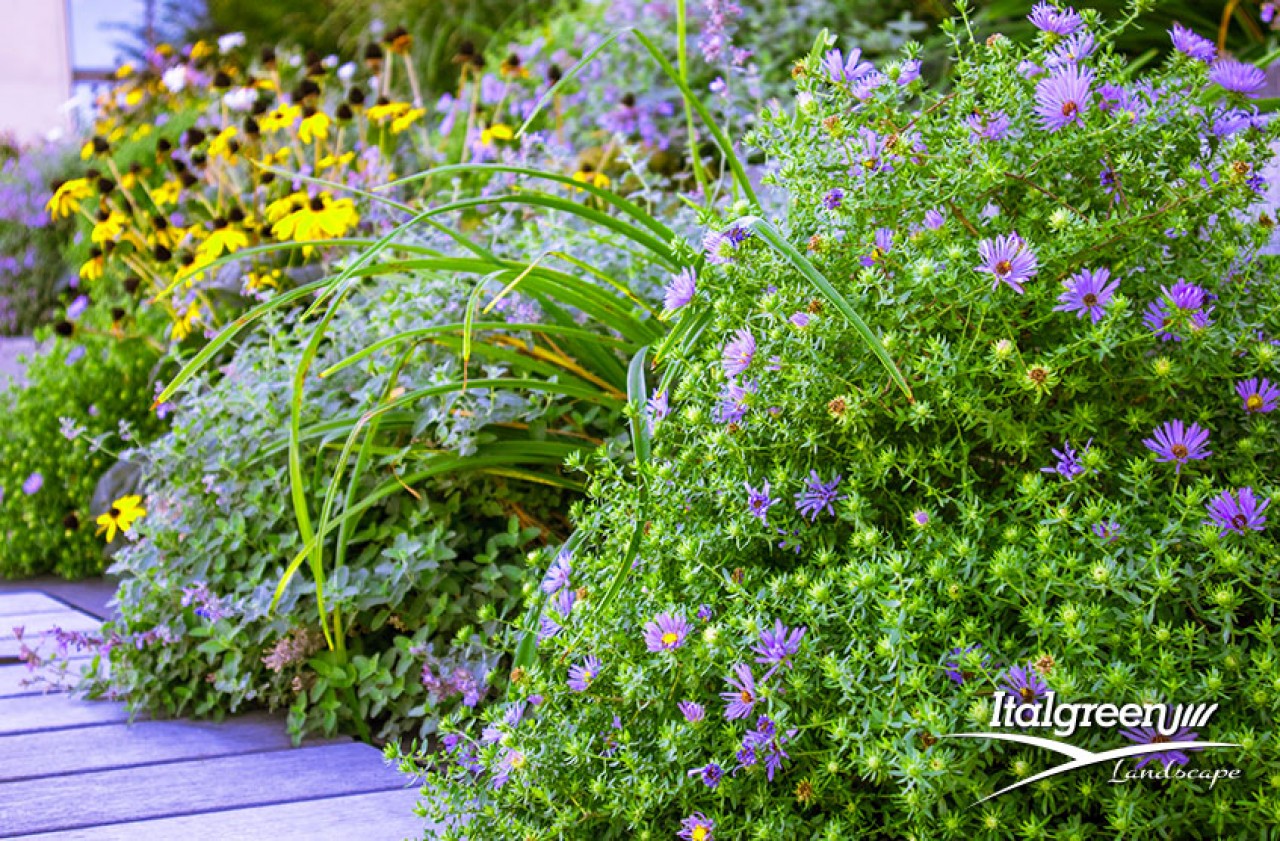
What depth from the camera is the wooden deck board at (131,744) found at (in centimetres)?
178

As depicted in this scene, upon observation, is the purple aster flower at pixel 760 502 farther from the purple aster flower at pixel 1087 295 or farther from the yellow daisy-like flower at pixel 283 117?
the yellow daisy-like flower at pixel 283 117

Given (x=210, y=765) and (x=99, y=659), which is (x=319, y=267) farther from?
(x=210, y=765)

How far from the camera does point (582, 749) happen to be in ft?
4.07

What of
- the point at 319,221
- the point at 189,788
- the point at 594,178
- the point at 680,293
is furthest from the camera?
the point at 594,178

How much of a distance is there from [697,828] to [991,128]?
2.56ft

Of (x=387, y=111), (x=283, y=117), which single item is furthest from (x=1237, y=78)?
(x=283, y=117)

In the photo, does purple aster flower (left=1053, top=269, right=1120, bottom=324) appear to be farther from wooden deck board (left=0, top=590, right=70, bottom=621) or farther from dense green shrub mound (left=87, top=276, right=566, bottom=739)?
wooden deck board (left=0, top=590, right=70, bottom=621)

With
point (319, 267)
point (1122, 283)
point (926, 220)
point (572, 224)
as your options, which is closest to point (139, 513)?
point (319, 267)

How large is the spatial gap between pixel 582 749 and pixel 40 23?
12.3 meters

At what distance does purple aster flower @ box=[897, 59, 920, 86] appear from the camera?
4.40 feet

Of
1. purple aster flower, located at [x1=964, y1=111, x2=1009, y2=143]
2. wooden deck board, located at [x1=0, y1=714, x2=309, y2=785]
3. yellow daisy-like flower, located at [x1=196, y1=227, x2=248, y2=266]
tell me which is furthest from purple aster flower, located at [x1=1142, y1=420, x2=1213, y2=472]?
yellow daisy-like flower, located at [x1=196, y1=227, x2=248, y2=266]

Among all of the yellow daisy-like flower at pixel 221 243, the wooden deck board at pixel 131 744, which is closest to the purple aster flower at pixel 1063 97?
the wooden deck board at pixel 131 744

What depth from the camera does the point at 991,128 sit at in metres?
1.30

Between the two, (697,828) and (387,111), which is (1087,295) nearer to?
(697,828)
